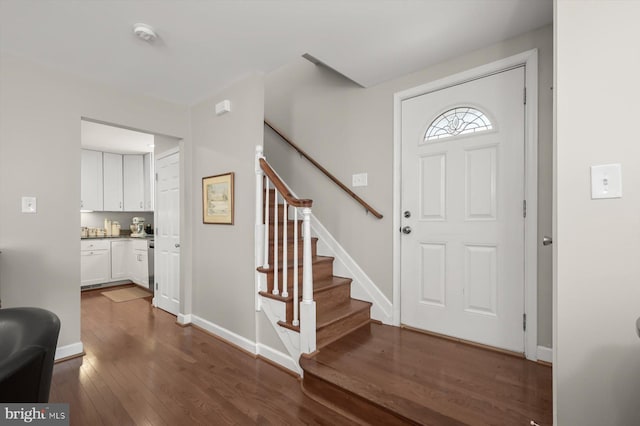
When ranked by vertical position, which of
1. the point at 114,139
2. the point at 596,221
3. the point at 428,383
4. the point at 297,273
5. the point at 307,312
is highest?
the point at 114,139

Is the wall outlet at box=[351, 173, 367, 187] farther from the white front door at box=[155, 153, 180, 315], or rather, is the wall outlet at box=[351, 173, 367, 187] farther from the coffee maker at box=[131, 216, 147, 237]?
the coffee maker at box=[131, 216, 147, 237]

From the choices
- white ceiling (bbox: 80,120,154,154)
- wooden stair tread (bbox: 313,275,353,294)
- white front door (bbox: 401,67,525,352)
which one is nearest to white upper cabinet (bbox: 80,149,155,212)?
white ceiling (bbox: 80,120,154,154)

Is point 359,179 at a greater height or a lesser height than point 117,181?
lesser

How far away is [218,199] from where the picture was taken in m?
2.84

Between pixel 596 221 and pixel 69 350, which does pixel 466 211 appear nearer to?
pixel 596 221

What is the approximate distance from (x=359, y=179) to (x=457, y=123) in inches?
38.3

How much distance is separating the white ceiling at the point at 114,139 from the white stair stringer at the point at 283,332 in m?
3.15

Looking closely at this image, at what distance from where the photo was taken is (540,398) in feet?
5.27

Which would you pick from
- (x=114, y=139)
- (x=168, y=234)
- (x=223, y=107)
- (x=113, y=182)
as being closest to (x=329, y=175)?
(x=223, y=107)

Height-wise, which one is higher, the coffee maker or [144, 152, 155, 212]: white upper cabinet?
[144, 152, 155, 212]: white upper cabinet

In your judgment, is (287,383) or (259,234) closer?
(287,383)

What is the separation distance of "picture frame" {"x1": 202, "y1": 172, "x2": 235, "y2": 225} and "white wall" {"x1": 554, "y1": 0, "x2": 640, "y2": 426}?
7.69 feet

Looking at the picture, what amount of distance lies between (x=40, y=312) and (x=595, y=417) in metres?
2.08

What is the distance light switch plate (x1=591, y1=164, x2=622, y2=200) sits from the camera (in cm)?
112
